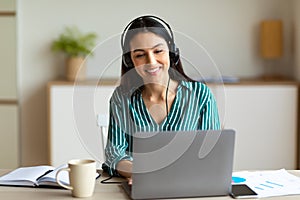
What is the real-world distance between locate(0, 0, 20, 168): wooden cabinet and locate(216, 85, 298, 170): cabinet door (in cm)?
154

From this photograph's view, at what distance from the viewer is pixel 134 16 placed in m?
4.05

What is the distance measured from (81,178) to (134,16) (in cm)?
254

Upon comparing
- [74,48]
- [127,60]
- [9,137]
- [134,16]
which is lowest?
[9,137]

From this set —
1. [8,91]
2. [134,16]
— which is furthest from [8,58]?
[134,16]

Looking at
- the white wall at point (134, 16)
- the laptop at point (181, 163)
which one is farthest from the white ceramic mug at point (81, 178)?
the white wall at point (134, 16)

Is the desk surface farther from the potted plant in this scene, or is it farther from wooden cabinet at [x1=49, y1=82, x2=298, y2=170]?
the potted plant

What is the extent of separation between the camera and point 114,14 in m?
4.03

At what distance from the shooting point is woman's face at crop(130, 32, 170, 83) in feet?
5.78

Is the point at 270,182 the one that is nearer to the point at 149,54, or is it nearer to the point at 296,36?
the point at 149,54

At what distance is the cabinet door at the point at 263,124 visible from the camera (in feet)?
12.4

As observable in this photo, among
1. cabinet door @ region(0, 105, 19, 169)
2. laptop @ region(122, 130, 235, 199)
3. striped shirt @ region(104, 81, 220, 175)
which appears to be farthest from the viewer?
cabinet door @ region(0, 105, 19, 169)

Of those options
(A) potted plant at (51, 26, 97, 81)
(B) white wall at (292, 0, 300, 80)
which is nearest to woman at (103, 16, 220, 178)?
(A) potted plant at (51, 26, 97, 81)

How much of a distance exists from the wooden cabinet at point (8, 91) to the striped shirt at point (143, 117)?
2.22 metres

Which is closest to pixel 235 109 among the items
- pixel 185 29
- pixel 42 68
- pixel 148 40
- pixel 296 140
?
pixel 296 140
